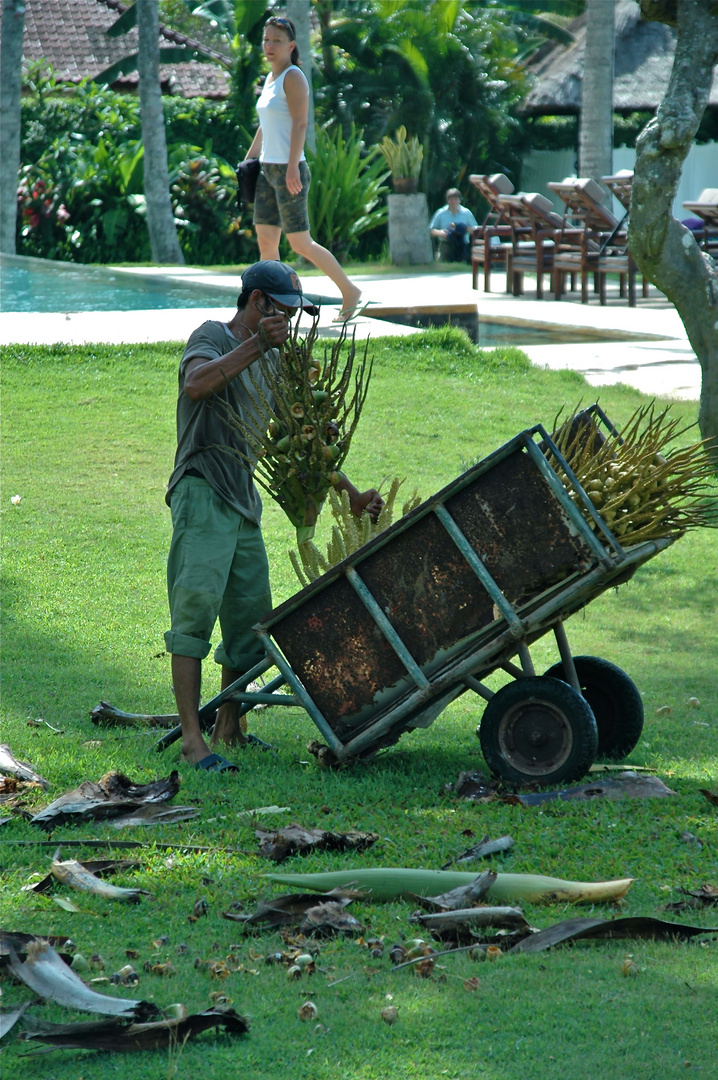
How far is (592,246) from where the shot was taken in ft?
60.6

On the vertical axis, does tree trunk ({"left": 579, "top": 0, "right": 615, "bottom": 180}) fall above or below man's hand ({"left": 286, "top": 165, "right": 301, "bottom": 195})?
above

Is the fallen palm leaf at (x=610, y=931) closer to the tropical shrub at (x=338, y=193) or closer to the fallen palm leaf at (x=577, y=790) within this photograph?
the fallen palm leaf at (x=577, y=790)

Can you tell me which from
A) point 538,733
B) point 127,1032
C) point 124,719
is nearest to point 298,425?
point 538,733

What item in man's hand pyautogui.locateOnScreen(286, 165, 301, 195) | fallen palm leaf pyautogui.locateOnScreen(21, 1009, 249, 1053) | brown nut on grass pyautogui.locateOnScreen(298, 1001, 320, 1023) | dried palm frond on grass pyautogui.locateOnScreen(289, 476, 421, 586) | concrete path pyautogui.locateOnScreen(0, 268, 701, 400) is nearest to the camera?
fallen palm leaf pyautogui.locateOnScreen(21, 1009, 249, 1053)

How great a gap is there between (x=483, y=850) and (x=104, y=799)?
4.40ft

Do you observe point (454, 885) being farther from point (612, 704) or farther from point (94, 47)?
point (94, 47)

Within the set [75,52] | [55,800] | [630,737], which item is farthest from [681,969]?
[75,52]

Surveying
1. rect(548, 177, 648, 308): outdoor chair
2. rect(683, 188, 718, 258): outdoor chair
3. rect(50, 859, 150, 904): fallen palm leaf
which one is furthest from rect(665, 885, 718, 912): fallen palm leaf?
rect(683, 188, 718, 258): outdoor chair

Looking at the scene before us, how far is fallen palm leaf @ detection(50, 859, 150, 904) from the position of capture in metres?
3.61

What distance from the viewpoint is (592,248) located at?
18.4 metres

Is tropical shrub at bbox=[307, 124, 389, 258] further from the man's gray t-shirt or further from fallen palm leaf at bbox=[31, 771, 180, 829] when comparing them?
fallen palm leaf at bbox=[31, 771, 180, 829]

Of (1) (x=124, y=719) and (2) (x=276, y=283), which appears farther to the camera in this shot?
(1) (x=124, y=719)

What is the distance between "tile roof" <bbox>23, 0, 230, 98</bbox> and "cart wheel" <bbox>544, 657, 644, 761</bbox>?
31.3 meters

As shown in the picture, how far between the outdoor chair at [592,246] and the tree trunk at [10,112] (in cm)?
1030
